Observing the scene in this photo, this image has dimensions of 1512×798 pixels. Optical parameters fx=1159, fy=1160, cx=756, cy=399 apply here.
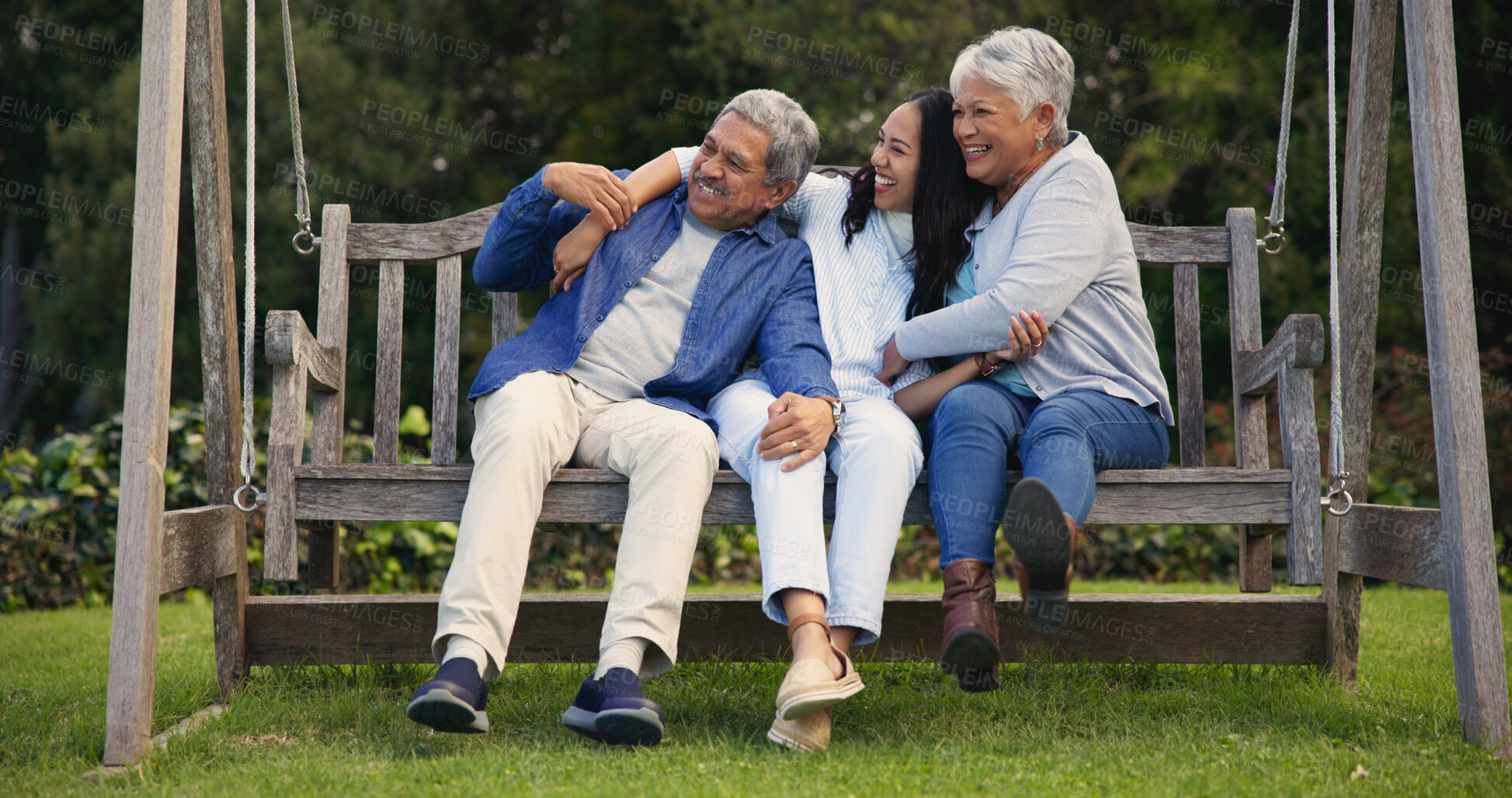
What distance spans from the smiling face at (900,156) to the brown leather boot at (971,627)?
1.08 metres

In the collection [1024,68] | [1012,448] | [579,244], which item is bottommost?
[1012,448]

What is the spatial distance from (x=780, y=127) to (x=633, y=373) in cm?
70

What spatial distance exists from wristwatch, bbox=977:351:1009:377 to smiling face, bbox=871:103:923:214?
1.68 ft

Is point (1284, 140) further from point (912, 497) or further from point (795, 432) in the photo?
point (795, 432)

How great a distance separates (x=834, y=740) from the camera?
237 cm

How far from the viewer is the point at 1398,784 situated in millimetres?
2064

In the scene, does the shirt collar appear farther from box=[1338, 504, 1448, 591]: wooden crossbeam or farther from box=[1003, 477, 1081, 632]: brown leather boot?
box=[1338, 504, 1448, 591]: wooden crossbeam

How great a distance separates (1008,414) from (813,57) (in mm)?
5768

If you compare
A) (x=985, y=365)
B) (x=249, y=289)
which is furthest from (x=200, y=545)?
(x=985, y=365)

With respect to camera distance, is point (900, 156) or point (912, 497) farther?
point (900, 156)

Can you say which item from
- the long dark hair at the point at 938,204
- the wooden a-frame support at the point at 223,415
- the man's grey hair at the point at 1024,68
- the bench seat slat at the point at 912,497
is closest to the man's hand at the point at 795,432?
the bench seat slat at the point at 912,497

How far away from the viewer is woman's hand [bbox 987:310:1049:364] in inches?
99.4

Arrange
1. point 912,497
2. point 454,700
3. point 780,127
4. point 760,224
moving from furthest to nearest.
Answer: point 760,224 → point 780,127 → point 912,497 → point 454,700

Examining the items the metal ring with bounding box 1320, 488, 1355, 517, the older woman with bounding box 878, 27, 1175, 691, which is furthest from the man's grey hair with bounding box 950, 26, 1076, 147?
the metal ring with bounding box 1320, 488, 1355, 517
